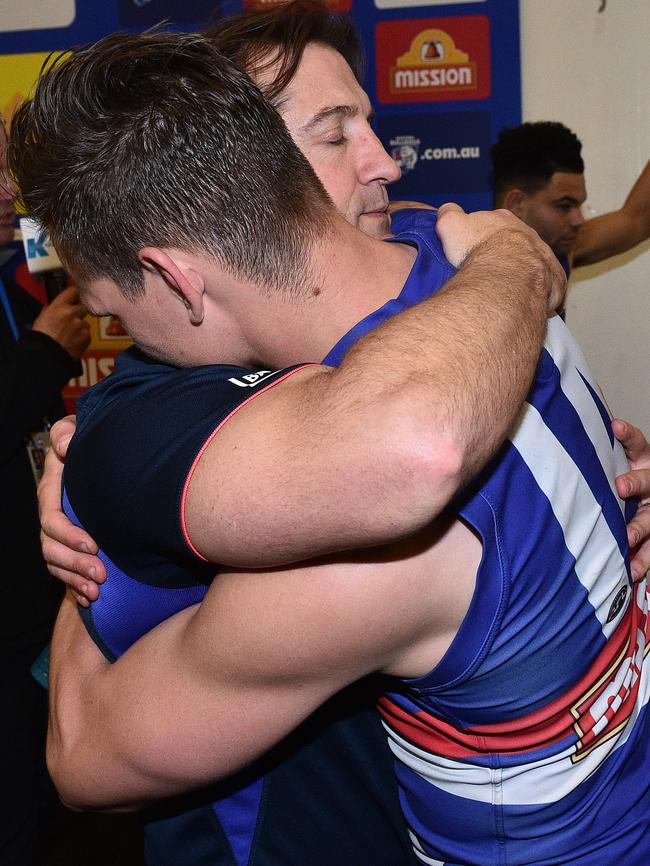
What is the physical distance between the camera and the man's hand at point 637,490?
103 cm

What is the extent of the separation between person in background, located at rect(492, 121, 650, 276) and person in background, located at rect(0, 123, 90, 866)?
146 centimetres

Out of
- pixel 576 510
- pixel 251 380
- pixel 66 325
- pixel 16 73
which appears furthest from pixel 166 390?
pixel 16 73

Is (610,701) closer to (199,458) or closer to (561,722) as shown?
Result: (561,722)

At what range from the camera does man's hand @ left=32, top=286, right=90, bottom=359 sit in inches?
85.9

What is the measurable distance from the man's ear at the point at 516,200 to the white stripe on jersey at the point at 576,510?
2.24 meters

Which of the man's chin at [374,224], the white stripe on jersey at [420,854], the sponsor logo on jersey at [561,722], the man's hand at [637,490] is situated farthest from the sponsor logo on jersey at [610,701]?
the man's chin at [374,224]

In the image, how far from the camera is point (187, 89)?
892 mm

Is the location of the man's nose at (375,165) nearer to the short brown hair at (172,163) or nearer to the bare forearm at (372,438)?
the short brown hair at (172,163)

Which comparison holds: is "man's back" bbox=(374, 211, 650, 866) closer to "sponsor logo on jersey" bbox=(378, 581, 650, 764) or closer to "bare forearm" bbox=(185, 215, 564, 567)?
"sponsor logo on jersey" bbox=(378, 581, 650, 764)

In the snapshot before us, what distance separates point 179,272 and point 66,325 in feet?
4.64

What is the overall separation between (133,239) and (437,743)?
589 millimetres

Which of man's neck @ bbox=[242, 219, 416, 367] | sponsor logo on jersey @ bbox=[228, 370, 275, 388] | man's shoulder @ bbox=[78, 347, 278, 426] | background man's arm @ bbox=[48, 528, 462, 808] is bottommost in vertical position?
background man's arm @ bbox=[48, 528, 462, 808]

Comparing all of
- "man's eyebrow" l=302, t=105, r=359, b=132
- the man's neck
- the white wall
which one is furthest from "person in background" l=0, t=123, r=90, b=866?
the white wall

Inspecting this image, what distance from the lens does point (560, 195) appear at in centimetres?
296
